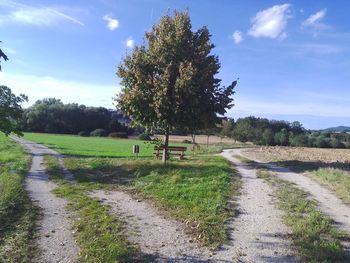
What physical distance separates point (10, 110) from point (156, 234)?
51.8 ft

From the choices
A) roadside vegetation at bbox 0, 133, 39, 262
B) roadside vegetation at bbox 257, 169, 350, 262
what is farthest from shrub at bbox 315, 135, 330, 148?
roadside vegetation at bbox 0, 133, 39, 262

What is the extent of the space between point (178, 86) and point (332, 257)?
15.4m

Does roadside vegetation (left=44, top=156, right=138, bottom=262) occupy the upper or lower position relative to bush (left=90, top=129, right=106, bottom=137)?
lower

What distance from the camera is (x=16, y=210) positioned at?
40.5 feet

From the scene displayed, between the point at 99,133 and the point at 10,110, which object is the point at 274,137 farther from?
the point at 10,110

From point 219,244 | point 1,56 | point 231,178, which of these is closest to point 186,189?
point 231,178

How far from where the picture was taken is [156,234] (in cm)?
973

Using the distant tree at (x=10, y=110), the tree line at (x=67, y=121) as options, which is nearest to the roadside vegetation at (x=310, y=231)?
the distant tree at (x=10, y=110)

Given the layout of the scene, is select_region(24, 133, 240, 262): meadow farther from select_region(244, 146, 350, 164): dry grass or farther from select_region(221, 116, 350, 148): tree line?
select_region(221, 116, 350, 148): tree line

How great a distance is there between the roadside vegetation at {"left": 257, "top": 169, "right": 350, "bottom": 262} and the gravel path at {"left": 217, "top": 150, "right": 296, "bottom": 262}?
0.76 ft

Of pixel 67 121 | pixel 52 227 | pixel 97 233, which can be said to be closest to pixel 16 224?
pixel 52 227

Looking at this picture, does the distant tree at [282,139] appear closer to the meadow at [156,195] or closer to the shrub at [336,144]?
the shrub at [336,144]

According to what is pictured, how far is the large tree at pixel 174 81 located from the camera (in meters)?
23.0

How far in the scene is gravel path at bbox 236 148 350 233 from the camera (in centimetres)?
1095
